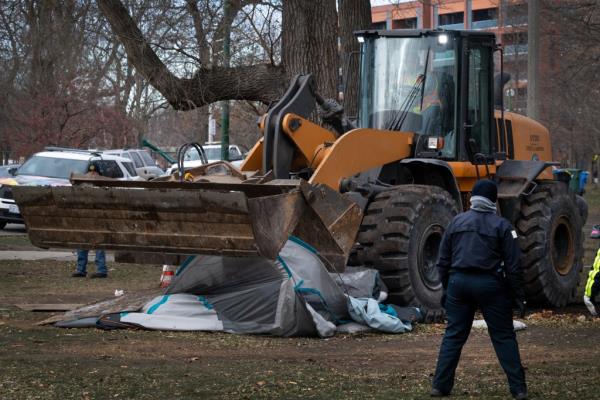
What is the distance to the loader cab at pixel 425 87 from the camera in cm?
1372

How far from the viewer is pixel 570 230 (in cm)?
1536

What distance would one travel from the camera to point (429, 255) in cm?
1283

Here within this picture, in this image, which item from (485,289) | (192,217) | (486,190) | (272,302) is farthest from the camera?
(272,302)

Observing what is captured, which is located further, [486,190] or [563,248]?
[563,248]

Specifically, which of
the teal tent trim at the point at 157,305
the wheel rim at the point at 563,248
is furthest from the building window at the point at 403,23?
the teal tent trim at the point at 157,305

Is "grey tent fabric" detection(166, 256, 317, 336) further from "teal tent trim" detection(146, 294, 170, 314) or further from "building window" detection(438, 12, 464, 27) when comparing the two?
"building window" detection(438, 12, 464, 27)

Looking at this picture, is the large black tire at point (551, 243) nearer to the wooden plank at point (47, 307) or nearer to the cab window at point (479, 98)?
the cab window at point (479, 98)

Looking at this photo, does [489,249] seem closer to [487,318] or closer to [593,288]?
[487,318]

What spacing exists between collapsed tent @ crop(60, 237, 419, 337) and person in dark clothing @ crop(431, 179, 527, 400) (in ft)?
10.4

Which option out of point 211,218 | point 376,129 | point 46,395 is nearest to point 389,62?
point 376,129

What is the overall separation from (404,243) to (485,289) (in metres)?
4.05

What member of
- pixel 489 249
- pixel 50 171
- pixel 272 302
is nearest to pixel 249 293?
pixel 272 302

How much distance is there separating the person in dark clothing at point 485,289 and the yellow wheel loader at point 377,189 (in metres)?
2.71

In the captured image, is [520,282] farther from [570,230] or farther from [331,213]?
[570,230]
